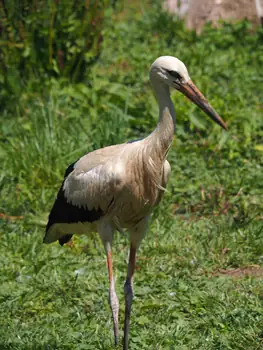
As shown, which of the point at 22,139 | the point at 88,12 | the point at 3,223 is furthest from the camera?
the point at 88,12

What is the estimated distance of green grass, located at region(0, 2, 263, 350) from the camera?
15.1ft

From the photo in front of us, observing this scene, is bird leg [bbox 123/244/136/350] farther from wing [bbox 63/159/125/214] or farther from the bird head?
the bird head

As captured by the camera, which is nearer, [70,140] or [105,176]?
[105,176]

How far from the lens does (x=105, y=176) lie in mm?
4188

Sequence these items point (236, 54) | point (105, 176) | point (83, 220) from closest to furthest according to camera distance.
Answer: point (105, 176) → point (83, 220) → point (236, 54)

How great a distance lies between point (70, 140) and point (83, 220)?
2.12 m

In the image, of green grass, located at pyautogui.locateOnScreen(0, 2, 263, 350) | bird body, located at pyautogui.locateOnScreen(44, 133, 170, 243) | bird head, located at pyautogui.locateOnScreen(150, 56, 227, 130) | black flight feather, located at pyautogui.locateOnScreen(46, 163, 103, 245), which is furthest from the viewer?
green grass, located at pyautogui.locateOnScreen(0, 2, 263, 350)

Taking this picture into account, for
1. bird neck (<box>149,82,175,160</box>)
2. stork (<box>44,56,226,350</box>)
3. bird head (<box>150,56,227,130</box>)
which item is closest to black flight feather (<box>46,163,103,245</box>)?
stork (<box>44,56,226,350</box>)

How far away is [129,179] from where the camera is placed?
4.14m

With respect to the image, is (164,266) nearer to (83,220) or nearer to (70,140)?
(83,220)

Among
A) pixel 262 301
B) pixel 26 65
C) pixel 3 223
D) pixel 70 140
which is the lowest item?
pixel 262 301

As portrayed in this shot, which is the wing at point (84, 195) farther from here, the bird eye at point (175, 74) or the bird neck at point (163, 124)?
the bird eye at point (175, 74)

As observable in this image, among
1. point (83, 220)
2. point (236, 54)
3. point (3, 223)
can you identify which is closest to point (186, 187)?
point (3, 223)

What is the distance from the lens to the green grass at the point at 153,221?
4.61 meters
